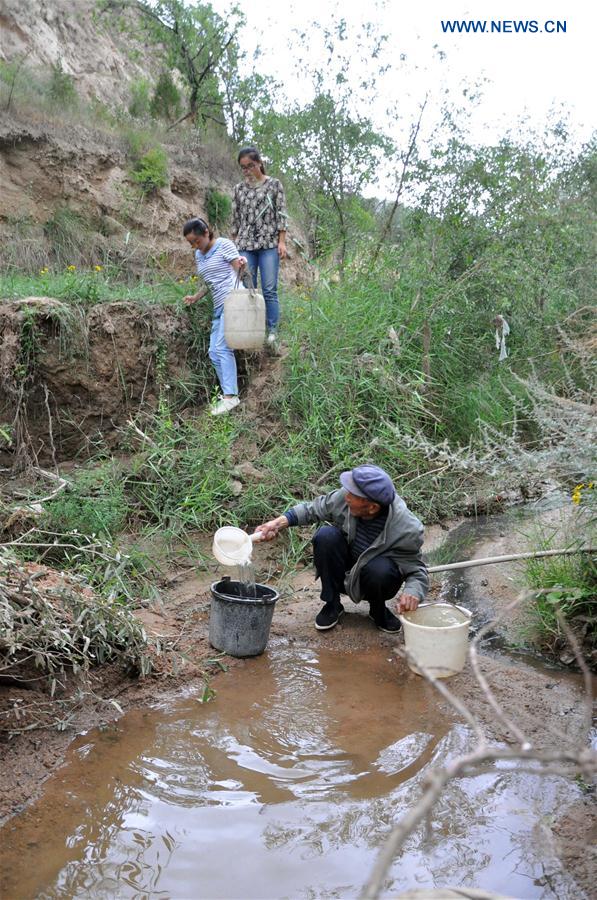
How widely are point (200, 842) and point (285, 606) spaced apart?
2.47m

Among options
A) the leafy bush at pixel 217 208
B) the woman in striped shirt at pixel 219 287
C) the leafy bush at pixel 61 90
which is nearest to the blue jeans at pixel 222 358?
the woman in striped shirt at pixel 219 287

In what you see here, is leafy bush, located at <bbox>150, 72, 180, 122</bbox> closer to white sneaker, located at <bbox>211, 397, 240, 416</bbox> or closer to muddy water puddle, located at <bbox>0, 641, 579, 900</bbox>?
white sneaker, located at <bbox>211, 397, 240, 416</bbox>

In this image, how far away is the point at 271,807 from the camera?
3004 millimetres

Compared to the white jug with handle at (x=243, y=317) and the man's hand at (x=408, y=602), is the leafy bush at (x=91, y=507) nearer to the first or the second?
the white jug with handle at (x=243, y=317)

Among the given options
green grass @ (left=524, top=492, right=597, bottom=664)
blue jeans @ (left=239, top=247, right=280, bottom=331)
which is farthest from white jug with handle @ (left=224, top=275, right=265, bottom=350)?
green grass @ (left=524, top=492, right=597, bottom=664)

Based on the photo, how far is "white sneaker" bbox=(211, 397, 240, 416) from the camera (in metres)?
6.79

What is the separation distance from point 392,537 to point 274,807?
1.77 meters

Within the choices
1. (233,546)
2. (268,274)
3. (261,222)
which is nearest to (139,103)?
(261,222)

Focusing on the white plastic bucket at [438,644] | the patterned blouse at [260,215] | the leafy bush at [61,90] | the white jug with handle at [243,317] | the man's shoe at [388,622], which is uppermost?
the leafy bush at [61,90]

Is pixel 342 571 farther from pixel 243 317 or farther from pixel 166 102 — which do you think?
pixel 166 102

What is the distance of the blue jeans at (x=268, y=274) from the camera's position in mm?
7262

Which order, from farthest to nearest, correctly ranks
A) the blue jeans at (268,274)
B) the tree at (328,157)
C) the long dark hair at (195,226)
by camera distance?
the tree at (328,157) < the blue jeans at (268,274) < the long dark hair at (195,226)

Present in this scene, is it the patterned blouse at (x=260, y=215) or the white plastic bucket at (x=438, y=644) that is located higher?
the patterned blouse at (x=260, y=215)

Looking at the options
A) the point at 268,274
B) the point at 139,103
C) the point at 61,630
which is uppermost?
the point at 139,103
